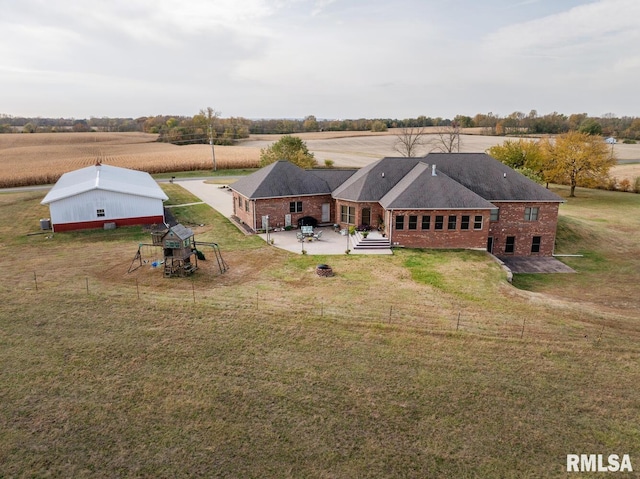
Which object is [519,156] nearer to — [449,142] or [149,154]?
[449,142]

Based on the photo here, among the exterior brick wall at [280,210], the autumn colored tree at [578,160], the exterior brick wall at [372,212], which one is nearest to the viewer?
the exterior brick wall at [372,212]

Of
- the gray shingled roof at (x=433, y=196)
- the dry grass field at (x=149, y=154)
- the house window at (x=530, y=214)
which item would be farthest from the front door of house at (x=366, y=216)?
the dry grass field at (x=149, y=154)

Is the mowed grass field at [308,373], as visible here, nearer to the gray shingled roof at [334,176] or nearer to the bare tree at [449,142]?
the gray shingled roof at [334,176]

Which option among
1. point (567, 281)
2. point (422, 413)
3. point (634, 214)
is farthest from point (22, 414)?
point (634, 214)

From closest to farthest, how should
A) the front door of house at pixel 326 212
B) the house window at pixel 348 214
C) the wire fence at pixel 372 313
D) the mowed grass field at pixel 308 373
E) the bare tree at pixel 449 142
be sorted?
the mowed grass field at pixel 308 373, the wire fence at pixel 372 313, the house window at pixel 348 214, the front door of house at pixel 326 212, the bare tree at pixel 449 142

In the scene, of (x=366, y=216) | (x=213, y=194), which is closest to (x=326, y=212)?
(x=366, y=216)

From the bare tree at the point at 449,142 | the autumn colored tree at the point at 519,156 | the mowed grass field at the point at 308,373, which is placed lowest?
the mowed grass field at the point at 308,373

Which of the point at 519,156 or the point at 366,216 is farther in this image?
the point at 519,156
